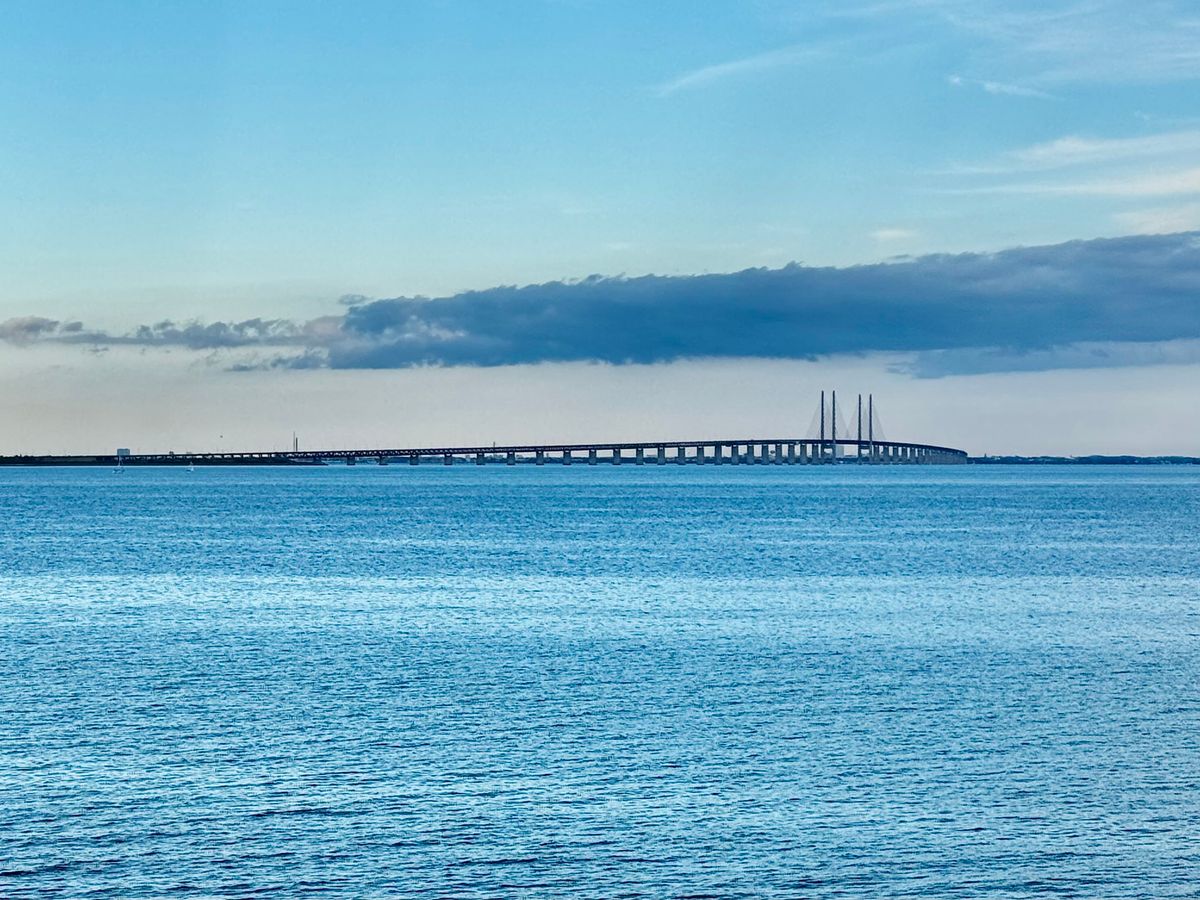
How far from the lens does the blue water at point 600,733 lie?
20734mm

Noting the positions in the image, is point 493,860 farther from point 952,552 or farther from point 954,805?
point 952,552

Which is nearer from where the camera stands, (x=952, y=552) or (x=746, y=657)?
(x=746, y=657)

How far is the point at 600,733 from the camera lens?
28.7m

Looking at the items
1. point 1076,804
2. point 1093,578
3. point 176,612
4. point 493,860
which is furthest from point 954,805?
point 1093,578

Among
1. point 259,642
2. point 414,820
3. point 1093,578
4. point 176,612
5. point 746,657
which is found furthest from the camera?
point 1093,578

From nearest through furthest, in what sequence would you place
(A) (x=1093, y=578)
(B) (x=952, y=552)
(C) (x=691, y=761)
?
(C) (x=691, y=761) → (A) (x=1093, y=578) → (B) (x=952, y=552)

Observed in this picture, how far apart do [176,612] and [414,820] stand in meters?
29.2

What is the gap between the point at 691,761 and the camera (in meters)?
26.5

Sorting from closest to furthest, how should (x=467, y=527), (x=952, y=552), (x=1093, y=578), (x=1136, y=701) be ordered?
(x=1136, y=701) < (x=1093, y=578) < (x=952, y=552) < (x=467, y=527)

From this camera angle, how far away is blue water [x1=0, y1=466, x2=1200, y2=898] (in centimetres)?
2073

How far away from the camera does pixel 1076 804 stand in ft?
77.8

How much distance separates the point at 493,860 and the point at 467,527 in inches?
3325

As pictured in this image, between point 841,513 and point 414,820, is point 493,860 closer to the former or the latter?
point 414,820

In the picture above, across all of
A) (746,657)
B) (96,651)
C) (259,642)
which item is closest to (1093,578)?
(746,657)
